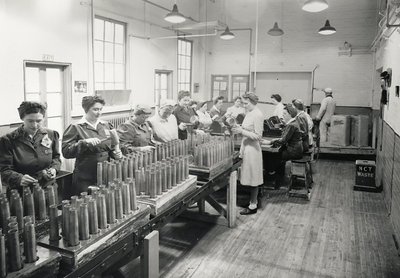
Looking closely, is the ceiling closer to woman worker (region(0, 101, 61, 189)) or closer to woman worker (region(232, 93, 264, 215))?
woman worker (region(232, 93, 264, 215))

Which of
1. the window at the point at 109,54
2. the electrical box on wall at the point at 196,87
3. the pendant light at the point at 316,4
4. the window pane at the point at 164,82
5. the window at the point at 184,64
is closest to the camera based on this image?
the pendant light at the point at 316,4

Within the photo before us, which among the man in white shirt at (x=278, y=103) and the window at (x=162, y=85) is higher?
the window at (x=162, y=85)

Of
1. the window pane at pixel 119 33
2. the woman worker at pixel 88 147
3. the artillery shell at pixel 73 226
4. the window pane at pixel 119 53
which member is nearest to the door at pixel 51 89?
the window pane at pixel 119 53

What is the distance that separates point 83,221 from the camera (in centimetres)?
193

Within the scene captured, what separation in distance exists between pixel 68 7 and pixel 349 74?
24.6 feet

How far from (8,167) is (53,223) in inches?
49.4

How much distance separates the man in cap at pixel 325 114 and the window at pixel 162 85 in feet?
13.4

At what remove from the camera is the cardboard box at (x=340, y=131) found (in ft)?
29.7

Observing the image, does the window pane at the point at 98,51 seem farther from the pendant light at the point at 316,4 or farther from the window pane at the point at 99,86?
the pendant light at the point at 316,4

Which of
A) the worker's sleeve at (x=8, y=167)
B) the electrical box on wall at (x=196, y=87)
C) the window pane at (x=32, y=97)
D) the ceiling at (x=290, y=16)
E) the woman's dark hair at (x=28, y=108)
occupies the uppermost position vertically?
the ceiling at (x=290, y=16)

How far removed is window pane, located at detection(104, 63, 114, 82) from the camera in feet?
24.7

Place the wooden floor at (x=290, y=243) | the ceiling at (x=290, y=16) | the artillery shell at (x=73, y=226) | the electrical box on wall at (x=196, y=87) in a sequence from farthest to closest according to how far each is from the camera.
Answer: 1. the electrical box on wall at (x=196, y=87)
2. the ceiling at (x=290, y=16)
3. the wooden floor at (x=290, y=243)
4. the artillery shell at (x=73, y=226)

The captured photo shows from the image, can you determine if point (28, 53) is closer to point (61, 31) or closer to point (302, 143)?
point (61, 31)

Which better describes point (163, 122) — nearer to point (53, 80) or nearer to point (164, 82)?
point (53, 80)
